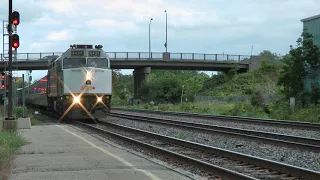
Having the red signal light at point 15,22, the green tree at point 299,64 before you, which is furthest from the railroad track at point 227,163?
the green tree at point 299,64

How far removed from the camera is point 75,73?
2384 centimetres

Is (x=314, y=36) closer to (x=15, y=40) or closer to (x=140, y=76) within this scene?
(x=15, y=40)

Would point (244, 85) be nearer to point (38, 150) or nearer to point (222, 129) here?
point (222, 129)

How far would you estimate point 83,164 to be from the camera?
32.2 ft

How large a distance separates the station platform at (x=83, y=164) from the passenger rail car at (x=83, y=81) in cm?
993

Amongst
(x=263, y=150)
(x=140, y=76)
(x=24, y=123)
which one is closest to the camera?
(x=263, y=150)

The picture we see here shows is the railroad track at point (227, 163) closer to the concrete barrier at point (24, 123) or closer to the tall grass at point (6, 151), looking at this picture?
the tall grass at point (6, 151)

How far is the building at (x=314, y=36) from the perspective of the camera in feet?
106

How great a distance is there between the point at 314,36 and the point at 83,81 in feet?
64.9

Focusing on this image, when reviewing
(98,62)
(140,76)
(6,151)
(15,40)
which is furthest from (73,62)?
(140,76)

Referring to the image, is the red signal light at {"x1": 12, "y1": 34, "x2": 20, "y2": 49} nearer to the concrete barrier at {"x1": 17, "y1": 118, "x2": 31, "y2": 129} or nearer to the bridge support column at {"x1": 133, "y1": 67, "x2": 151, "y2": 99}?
the concrete barrier at {"x1": 17, "y1": 118, "x2": 31, "y2": 129}

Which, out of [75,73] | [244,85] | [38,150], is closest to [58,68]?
[75,73]

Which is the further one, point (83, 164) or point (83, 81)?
point (83, 81)

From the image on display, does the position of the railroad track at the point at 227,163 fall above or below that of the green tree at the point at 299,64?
below
